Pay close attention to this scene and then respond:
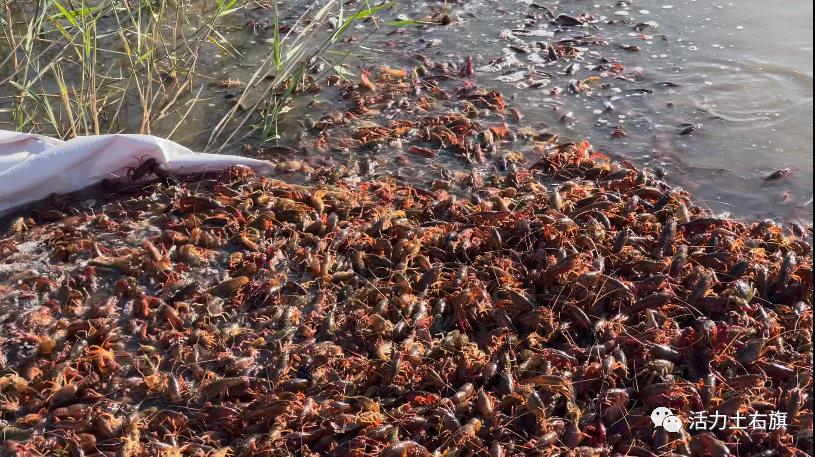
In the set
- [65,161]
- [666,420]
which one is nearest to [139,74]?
[65,161]

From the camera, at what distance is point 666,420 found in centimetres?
278

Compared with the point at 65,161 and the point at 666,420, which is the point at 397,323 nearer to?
the point at 666,420

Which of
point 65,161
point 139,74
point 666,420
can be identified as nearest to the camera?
point 666,420

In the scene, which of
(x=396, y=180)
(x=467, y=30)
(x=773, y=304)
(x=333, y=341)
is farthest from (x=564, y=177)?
(x=467, y=30)

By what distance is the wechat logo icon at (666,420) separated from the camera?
2754 mm

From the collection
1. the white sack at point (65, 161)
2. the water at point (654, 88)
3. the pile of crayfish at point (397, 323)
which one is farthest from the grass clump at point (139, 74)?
the pile of crayfish at point (397, 323)

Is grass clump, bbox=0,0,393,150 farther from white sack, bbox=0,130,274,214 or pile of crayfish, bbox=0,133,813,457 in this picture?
pile of crayfish, bbox=0,133,813,457

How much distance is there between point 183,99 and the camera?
562 cm

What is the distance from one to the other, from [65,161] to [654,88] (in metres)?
4.41

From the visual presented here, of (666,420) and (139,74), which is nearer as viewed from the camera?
(666,420)

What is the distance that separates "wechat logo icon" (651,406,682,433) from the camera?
9.04 ft

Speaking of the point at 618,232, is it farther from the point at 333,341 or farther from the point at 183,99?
the point at 183,99

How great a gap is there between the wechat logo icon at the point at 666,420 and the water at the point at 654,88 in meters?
2.08

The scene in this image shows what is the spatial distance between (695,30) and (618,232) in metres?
3.66
